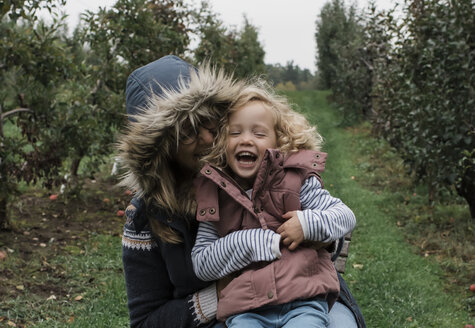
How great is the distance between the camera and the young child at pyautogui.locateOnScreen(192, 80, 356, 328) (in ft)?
6.83

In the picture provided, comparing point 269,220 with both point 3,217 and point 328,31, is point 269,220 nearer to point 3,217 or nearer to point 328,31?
point 3,217

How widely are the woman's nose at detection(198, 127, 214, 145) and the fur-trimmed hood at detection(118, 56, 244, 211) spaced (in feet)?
0.15

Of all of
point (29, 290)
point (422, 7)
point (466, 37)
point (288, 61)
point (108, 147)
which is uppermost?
Result: point (288, 61)

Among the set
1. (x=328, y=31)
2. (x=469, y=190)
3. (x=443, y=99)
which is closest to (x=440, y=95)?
(x=443, y=99)

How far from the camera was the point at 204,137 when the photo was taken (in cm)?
225

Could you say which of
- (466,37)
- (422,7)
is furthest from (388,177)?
(466,37)

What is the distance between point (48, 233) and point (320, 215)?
4.66 meters

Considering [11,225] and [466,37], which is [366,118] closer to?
[466,37]

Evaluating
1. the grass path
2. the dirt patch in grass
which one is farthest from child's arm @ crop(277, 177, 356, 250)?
the dirt patch in grass

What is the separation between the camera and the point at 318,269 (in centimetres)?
218

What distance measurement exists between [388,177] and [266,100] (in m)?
8.70

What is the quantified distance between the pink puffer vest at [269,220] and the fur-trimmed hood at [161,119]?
0.54 feet

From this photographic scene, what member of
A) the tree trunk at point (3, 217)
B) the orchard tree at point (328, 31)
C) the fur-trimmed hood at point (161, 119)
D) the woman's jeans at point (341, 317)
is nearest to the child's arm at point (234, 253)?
the fur-trimmed hood at point (161, 119)

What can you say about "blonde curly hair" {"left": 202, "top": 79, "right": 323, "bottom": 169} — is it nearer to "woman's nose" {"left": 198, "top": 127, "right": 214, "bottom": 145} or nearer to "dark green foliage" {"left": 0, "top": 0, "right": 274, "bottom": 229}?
"woman's nose" {"left": 198, "top": 127, "right": 214, "bottom": 145}
